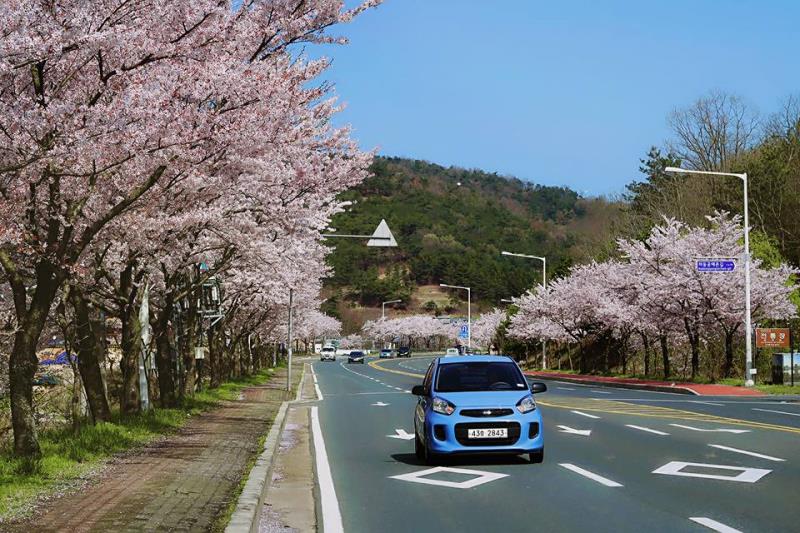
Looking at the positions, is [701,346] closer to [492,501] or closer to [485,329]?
[492,501]

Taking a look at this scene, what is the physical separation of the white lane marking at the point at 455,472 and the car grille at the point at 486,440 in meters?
0.41

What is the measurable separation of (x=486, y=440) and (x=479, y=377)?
156 centimetres

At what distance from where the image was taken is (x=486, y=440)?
1422 cm

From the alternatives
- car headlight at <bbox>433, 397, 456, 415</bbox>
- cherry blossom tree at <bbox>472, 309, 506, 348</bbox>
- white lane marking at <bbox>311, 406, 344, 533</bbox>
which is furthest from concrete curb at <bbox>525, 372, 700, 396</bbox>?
cherry blossom tree at <bbox>472, 309, 506, 348</bbox>

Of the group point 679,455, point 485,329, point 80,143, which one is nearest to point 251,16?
point 80,143

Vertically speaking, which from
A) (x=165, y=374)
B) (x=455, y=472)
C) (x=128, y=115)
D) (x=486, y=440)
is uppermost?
(x=128, y=115)

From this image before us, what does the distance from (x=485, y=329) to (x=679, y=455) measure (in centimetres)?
13087

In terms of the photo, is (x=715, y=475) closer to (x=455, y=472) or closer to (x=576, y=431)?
(x=455, y=472)

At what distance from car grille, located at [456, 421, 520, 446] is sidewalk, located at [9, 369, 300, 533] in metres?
3.06

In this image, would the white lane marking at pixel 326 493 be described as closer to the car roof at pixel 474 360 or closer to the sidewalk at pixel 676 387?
the car roof at pixel 474 360

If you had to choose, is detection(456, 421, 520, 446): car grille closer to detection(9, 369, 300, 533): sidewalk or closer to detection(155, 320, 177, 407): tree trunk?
detection(9, 369, 300, 533): sidewalk

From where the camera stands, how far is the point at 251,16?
15094 mm

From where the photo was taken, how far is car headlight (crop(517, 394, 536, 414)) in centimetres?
1439

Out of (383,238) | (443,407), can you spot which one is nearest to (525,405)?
(443,407)
